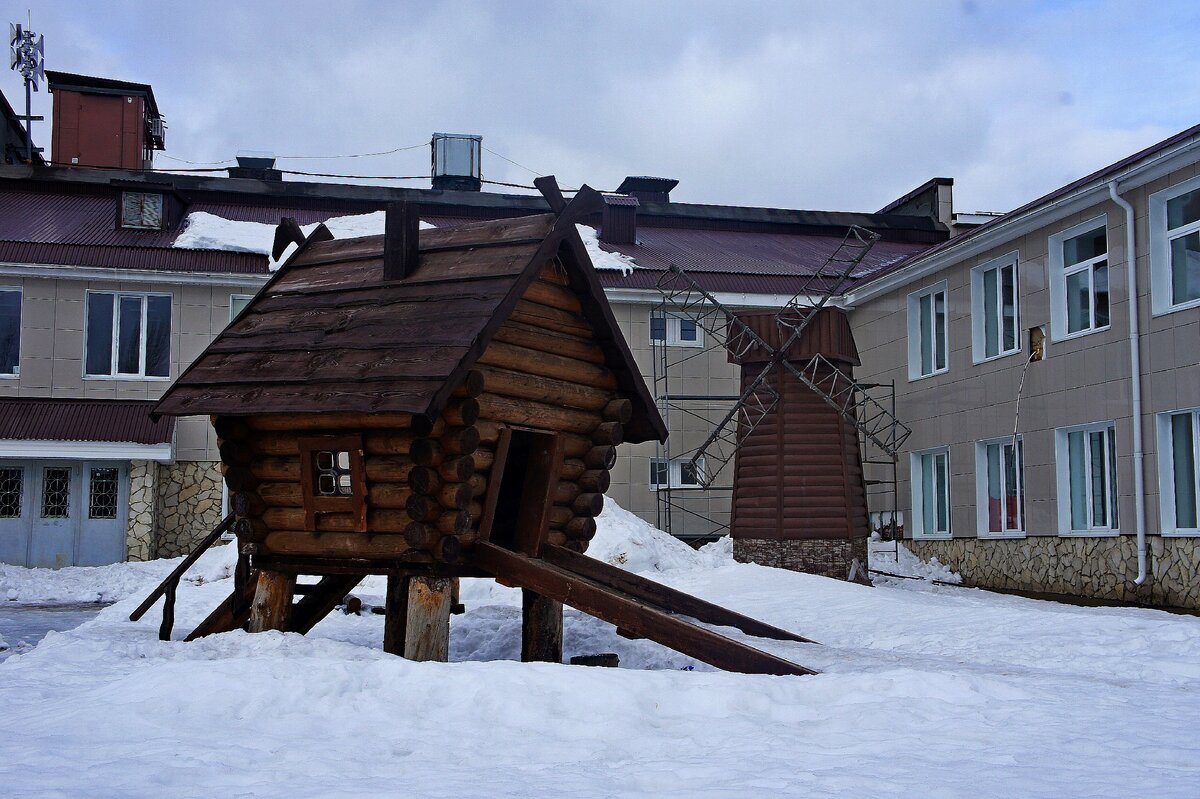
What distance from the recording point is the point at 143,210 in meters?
25.5

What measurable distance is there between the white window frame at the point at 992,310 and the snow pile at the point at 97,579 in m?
12.6

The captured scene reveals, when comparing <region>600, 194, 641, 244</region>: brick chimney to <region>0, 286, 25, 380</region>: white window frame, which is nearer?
<region>0, 286, 25, 380</region>: white window frame

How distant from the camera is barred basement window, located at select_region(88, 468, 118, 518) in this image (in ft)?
74.7

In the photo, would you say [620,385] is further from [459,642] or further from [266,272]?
[266,272]

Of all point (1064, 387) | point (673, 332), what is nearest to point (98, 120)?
point (673, 332)

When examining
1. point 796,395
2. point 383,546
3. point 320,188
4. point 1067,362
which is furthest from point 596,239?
point 383,546

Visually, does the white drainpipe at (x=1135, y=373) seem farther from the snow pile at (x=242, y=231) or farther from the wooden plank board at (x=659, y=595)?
the snow pile at (x=242, y=231)

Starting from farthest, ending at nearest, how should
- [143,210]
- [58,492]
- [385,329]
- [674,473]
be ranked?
[143,210], [674,473], [58,492], [385,329]

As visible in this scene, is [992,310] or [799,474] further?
[992,310]

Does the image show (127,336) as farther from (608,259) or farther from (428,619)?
(428,619)

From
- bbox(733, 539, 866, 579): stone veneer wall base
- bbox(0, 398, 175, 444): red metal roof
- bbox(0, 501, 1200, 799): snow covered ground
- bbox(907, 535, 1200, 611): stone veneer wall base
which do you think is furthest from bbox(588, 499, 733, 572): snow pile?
bbox(0, 501, 1200, 799): snow covered ground

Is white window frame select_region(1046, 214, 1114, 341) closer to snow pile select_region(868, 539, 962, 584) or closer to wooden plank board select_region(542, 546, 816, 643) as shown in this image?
snow pile select_region(868, 539, 962, 584)

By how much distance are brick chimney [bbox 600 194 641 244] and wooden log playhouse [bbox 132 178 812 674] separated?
16.4m

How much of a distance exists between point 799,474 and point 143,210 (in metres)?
15.2
